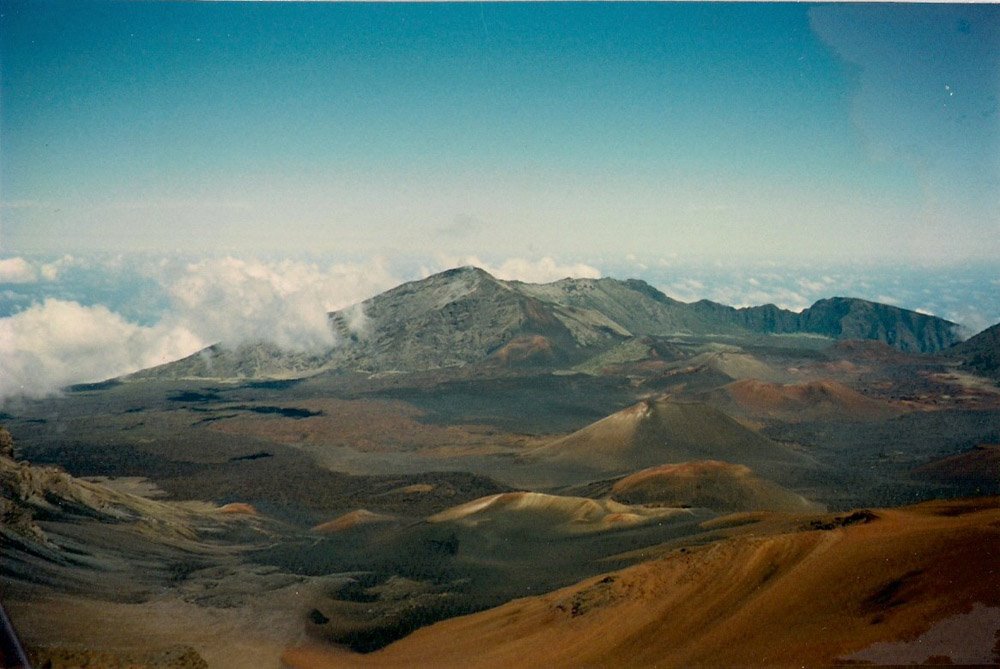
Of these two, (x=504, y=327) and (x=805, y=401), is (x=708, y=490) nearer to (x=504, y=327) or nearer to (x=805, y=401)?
(x=805, y=401)

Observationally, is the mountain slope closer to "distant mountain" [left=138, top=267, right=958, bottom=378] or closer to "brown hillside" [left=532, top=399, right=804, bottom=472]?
"brown hillside" [left=532, top=399, right=804, bottom=472]

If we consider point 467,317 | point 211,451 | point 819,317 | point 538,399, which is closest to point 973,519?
point 211,451

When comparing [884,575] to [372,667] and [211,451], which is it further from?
[211,451]

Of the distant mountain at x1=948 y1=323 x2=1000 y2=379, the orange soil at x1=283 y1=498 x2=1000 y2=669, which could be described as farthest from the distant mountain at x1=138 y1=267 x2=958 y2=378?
the orange soil at x1=283 y1=498 x2=1000 y2=669

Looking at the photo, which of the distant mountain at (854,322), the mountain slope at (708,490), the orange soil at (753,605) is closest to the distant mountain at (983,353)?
the distant mountain at (854,322)

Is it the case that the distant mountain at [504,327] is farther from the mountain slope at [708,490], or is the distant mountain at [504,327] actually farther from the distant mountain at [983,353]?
the mountain slope at [708,490]
